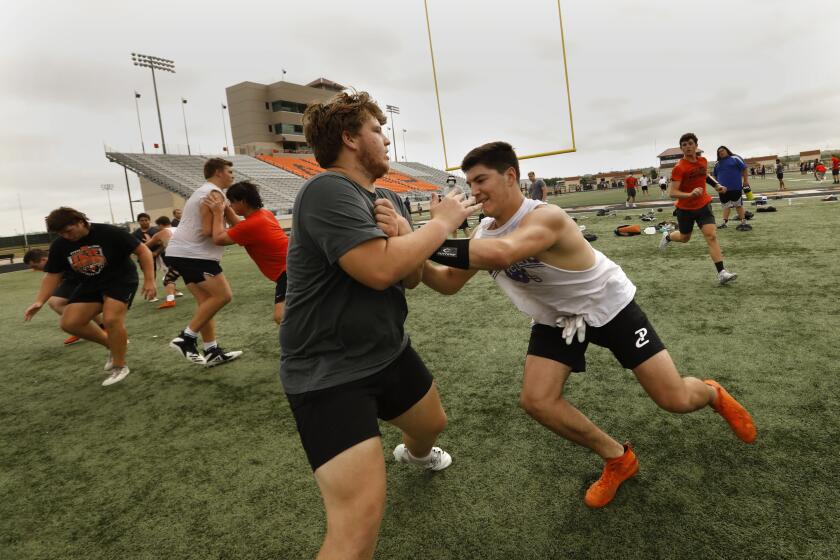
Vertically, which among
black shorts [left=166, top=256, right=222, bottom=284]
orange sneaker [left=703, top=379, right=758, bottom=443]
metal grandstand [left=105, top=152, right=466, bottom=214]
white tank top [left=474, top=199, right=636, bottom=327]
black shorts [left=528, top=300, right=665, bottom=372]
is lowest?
orange sneaker [left=703, top=379, right=758, bottom=443]

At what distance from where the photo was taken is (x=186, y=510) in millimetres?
2422

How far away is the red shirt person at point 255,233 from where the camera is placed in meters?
4.23

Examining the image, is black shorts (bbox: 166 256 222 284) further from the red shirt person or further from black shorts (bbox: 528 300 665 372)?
black shorts (bbox: 528 300 665 372)

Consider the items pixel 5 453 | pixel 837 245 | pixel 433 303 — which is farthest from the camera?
pixel 837 245

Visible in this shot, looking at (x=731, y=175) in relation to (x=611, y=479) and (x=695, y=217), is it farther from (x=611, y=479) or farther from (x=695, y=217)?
(x=611, y=479)

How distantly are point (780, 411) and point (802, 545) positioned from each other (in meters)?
1.17

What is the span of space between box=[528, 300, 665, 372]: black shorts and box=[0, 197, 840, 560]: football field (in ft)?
2.07

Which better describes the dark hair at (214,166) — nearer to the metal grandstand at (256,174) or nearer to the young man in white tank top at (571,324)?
the young man in white tank top at (571,324)

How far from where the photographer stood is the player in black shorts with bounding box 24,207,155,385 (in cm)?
423

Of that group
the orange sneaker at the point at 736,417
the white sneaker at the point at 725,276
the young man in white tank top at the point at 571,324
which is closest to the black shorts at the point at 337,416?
the young man in white tank top at the point at 571,324

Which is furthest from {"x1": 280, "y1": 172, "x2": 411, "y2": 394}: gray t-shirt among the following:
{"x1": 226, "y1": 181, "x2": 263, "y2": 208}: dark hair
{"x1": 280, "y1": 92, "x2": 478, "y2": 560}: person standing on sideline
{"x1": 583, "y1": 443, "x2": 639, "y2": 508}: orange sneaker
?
{"x1": 226, "y1": 181, "x2": 263, "y2": 208}: dark hair

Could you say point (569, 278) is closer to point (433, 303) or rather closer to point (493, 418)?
point (493, 418)

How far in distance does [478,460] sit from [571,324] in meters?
0.98

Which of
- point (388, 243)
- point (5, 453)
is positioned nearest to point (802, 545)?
point (388, 243)
